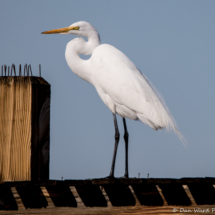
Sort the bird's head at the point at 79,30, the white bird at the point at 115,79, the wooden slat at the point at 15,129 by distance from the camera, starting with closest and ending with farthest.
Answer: the wooden slat at the point at 15,129 → the white bird at the point at 115,79 → the bird's head at the point at 79,30

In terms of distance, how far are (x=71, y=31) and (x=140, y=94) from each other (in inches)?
54.2

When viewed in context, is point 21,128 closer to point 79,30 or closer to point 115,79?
point 115,79

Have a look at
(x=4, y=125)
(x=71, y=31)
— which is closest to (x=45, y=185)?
(x=4, y=125)

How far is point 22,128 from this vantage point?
113 inches

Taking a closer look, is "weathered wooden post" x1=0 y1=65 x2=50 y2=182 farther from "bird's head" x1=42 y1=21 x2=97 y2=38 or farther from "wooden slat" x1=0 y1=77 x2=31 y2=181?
"bird's head" x1=42 y1=21 x2=97 y2=38

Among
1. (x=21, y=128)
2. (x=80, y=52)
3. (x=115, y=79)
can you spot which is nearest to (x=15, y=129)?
(x=21, y=128)

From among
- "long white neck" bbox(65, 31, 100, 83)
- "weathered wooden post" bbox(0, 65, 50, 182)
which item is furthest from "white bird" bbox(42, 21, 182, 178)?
"weathered wooden post" bbox(0, 65, 50, 182)

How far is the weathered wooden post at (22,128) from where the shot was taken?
2.86 m

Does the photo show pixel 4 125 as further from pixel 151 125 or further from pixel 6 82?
pixel 151 125

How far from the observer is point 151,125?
469 centimetres

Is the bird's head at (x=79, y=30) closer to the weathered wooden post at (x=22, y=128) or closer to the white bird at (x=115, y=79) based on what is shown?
the white bird at (x=115, y=79)

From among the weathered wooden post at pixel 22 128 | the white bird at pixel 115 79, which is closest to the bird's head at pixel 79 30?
the white bird at pixel 115 79

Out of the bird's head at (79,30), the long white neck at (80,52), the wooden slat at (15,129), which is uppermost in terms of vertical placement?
the bird's head at (79,30)

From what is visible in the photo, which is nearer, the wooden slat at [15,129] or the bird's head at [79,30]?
the wooden slat at [15,129]
